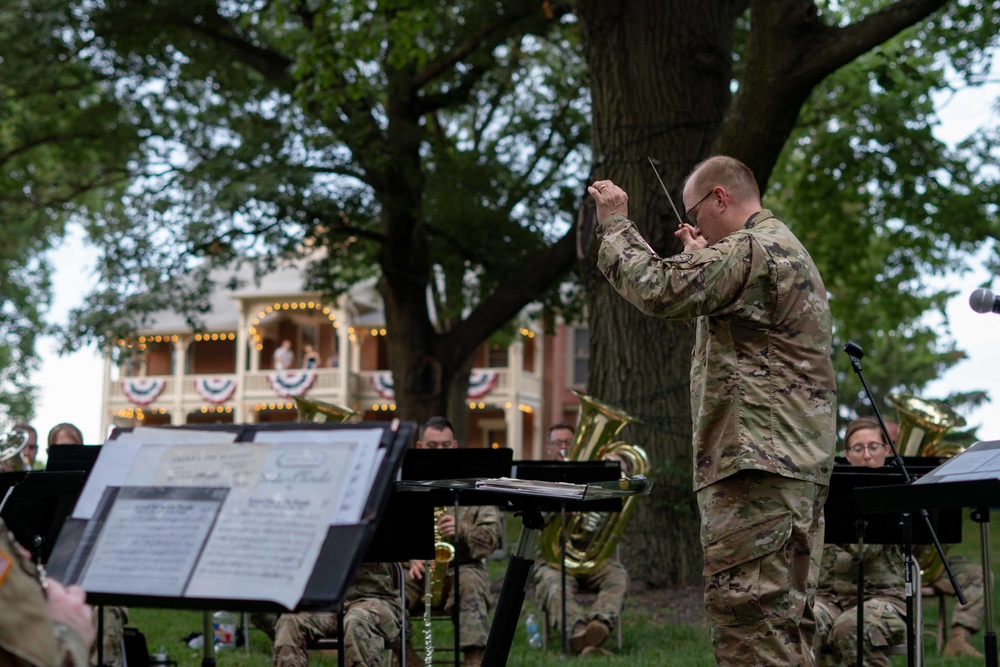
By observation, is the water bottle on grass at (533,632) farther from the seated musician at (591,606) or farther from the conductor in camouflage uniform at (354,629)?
the conductor in camouflage uniform at (354,629)

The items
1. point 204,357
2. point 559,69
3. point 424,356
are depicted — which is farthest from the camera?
point 204,357

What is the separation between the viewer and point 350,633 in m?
6.72

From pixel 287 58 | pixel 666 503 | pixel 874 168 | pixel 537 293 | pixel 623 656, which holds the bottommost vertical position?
pixel 623 656

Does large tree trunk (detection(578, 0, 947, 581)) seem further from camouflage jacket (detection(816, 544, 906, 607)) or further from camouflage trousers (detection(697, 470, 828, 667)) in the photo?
camouflage trousers (detection(697, 470, 828, 667))

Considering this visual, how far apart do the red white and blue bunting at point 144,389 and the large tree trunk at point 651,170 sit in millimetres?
36786

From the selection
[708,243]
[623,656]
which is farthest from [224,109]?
[708,243]

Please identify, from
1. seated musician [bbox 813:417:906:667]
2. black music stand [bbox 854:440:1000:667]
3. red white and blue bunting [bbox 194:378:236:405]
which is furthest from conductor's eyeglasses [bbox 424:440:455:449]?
red white and blue bunting [bbox 194:378:236:405]

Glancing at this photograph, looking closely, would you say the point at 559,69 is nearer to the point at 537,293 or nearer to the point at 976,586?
the point at 537,293

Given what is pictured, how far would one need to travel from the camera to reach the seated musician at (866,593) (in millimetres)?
7430

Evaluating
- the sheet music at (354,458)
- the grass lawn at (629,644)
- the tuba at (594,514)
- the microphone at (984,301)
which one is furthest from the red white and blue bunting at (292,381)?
the sheet music at (354,458)

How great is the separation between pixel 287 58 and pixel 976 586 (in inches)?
525

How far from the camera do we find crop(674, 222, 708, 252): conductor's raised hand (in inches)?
196

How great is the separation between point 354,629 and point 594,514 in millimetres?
3658

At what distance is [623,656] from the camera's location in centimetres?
902
